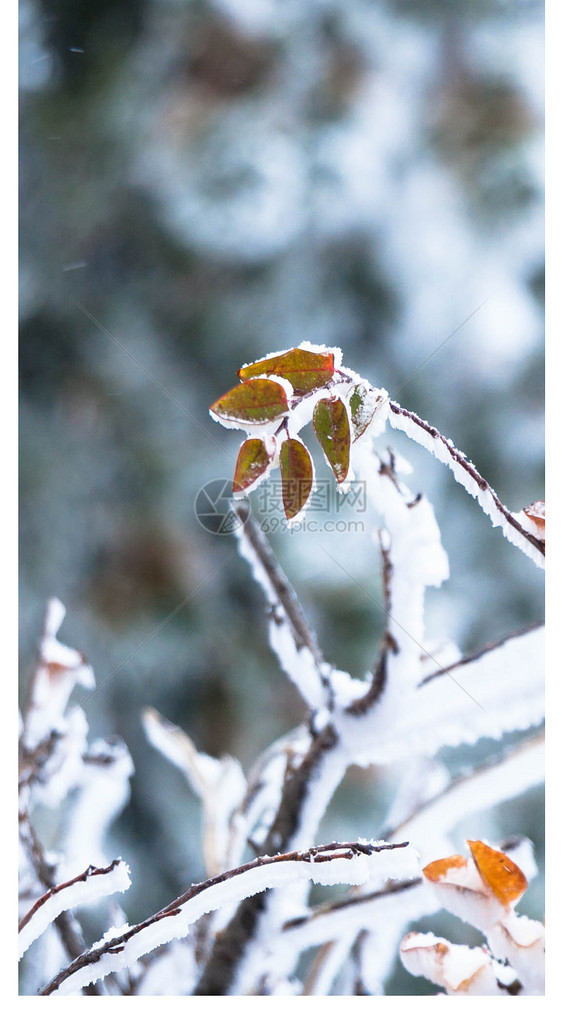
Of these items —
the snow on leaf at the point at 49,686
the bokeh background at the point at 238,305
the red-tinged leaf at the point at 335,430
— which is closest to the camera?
the red-tinged leaf at the point at 335,430

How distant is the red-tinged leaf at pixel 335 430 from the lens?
182 mm

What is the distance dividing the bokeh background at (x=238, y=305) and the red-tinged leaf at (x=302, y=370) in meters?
0.32

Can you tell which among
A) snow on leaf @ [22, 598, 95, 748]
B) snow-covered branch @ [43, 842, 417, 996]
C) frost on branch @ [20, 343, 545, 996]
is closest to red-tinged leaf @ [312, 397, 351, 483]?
frost on branch @ [20, 343, 545, 996]

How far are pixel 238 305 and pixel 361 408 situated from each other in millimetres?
398

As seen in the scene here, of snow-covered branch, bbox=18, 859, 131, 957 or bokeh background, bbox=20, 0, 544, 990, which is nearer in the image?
snow-covered branch, bbox=18, 859, 131, 957

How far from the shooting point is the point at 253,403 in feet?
0.61

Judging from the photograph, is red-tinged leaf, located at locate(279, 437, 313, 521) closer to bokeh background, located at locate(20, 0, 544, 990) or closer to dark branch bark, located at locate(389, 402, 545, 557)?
dark branch bark, located at locate(389, 402, 545, 557)

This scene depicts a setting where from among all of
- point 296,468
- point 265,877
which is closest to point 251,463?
point 296,468

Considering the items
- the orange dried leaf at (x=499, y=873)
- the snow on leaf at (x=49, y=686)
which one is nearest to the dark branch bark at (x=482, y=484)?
the orange dried leaf at (x=499, y=873)

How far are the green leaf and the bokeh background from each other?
321 mm

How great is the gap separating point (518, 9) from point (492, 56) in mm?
37

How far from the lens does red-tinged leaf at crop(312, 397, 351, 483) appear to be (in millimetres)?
182

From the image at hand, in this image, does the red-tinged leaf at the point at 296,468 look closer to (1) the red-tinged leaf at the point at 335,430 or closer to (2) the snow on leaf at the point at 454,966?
(1) the red-tinged leaf at the point at 335,430
